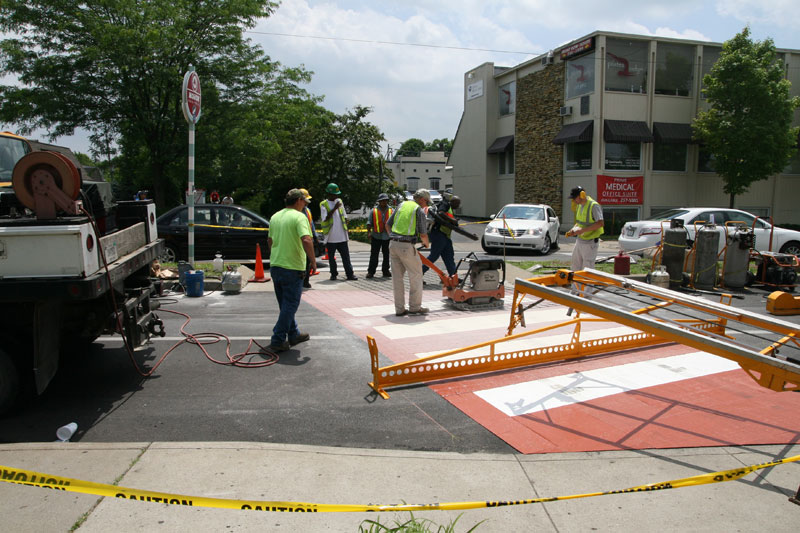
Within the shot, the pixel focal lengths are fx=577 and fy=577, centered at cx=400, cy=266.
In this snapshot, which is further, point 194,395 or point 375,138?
point 375,138

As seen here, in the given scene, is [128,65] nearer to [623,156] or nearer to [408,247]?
[408,247]

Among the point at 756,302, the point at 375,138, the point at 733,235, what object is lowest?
the point at 756,302

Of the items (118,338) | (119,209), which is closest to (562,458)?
(119,209)

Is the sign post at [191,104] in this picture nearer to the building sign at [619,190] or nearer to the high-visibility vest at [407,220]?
the high-visibility vest at [407,220]

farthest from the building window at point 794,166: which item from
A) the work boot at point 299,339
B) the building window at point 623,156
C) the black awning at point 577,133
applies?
the work boot at point 299,339

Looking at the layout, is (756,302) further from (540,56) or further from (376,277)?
(540,56)

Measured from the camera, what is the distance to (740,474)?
309 centimetres

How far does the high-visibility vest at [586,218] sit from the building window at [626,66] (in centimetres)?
1907

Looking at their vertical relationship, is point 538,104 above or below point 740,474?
above

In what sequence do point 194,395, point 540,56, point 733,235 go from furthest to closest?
1. point 540,56
2. point 733,235
3. point 194,395

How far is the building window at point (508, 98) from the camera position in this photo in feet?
107

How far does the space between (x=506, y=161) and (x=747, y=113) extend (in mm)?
12797

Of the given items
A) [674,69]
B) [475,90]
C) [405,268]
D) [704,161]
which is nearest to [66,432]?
[405,268]

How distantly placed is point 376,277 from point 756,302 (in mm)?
7276
